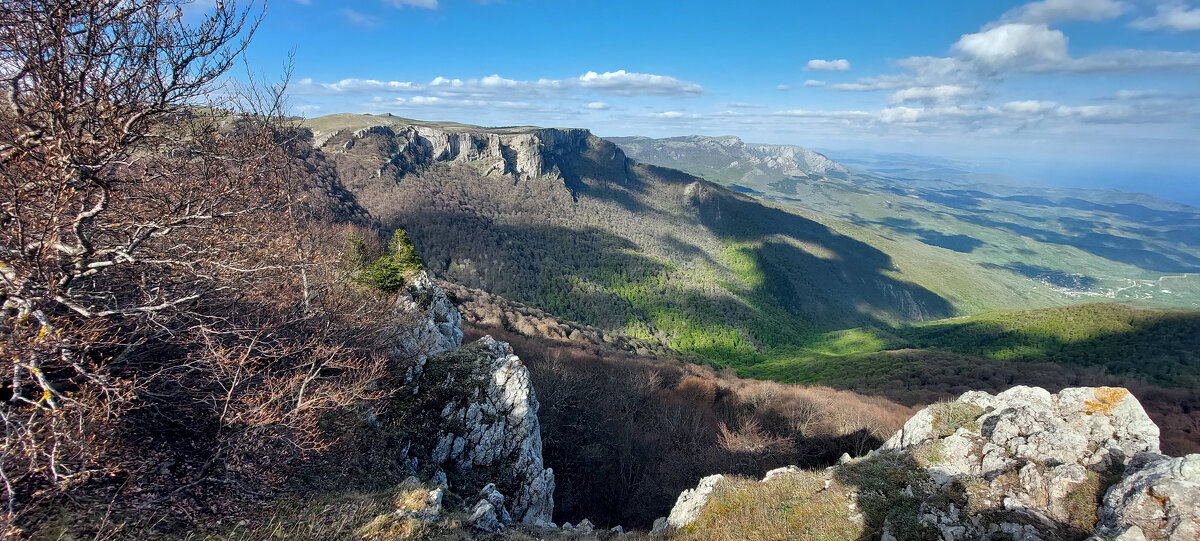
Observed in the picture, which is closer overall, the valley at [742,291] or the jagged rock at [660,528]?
the jagged rock at [660,528]

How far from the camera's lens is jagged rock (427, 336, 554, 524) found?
17828 millimetres

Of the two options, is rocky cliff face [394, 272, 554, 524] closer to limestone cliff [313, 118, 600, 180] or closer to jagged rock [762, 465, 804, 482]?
jagged rock [762, 465, 804, 482]

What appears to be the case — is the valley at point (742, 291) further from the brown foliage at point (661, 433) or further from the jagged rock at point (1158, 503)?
the jagged rock at point (1158, 503)

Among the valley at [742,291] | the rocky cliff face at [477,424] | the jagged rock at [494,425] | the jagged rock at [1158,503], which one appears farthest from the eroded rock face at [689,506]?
the valley at [742,291]

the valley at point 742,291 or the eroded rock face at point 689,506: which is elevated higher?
the eroded rock face at point 689,506

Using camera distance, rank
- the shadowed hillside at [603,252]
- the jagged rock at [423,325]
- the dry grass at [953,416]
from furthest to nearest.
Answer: the shadowed hillside at [603,252], the jagged rock at [423,325], the dry grass at [953,416]

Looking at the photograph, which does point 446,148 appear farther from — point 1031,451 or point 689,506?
point 1031,451

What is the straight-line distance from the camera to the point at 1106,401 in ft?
41.0

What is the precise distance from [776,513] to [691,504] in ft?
9.02

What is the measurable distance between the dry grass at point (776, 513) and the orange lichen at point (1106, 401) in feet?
Answer: 25.8

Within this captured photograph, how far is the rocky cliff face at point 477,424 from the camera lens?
17125mm

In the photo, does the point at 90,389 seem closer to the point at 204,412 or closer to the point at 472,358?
the point at 204,412

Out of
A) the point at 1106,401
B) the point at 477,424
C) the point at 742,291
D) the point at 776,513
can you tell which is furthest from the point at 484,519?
the point at 742,291

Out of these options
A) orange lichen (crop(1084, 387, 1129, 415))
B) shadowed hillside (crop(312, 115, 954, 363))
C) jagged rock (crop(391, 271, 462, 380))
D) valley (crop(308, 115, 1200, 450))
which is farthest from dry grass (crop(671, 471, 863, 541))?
shadowed hillside (crop(312, 115, 954, 363))
